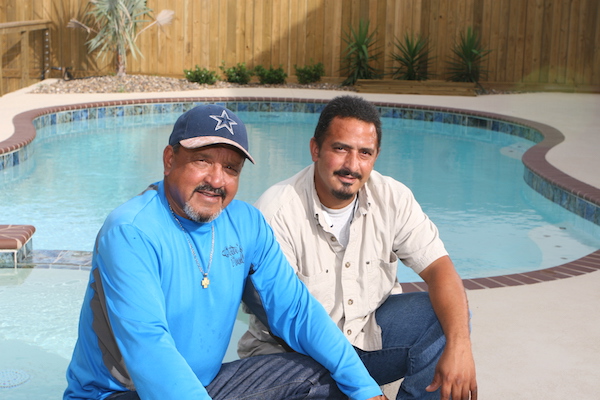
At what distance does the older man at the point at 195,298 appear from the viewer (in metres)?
1.68

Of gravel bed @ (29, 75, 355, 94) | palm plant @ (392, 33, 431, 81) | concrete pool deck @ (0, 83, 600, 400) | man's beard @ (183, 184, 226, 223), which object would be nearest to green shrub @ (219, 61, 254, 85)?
gravel bed @ (29, 75, 355, 94)

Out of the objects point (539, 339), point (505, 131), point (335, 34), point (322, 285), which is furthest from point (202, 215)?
point (335, 34)

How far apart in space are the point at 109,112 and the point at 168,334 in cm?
879

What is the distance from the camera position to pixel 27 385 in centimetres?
280

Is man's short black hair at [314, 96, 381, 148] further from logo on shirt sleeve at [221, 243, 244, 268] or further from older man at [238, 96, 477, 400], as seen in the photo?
logo on shirt sleeve at [221, 243, 244, 268]

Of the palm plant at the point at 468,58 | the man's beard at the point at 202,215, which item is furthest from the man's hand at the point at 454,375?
the palm plant at the point at 468,58

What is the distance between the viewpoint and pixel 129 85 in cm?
1184

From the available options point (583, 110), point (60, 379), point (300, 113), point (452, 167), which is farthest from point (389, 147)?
point (60, 379)

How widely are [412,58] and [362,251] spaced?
10365mm

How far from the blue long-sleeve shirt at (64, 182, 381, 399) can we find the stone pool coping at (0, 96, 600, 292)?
64.5 inches

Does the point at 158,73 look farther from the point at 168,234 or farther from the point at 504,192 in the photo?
the point at 168,234

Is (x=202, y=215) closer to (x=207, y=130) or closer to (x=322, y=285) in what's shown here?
(x=207, y=130)

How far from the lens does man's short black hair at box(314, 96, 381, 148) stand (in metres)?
2.38

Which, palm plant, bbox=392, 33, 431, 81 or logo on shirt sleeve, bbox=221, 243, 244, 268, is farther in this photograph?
palm plant, bbox=392, 33, 431, 81
